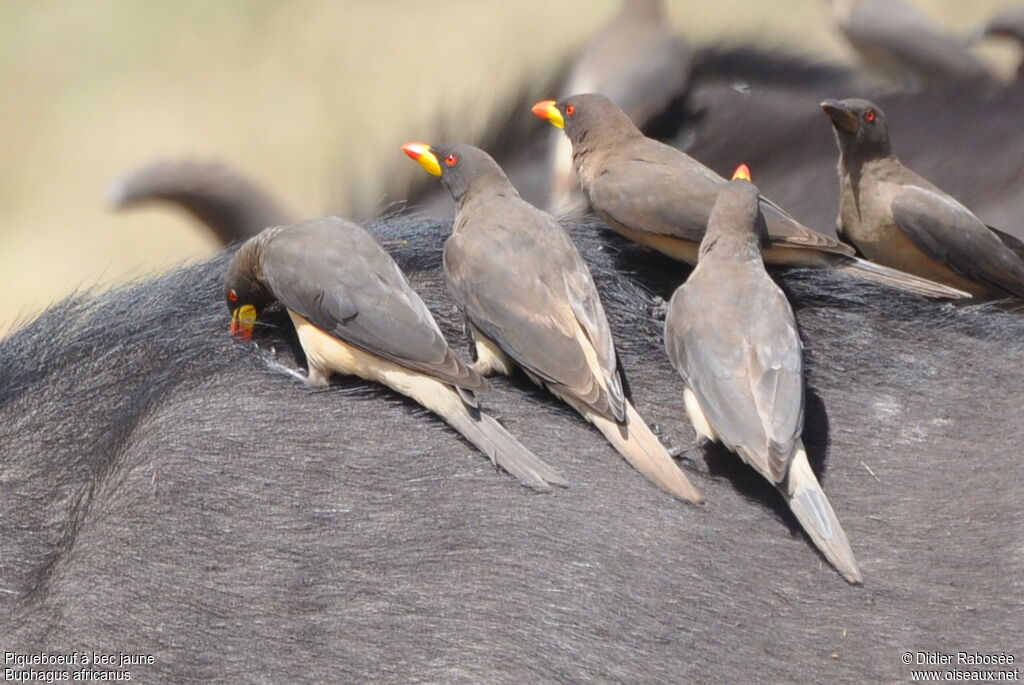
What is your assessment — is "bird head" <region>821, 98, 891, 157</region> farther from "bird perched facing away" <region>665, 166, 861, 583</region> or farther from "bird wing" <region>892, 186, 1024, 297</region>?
"bird perched facing away" <region>665, 166, 861, 583</region>

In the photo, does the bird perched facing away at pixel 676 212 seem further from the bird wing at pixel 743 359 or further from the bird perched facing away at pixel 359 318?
the bird perched facing away at pixel 359 318

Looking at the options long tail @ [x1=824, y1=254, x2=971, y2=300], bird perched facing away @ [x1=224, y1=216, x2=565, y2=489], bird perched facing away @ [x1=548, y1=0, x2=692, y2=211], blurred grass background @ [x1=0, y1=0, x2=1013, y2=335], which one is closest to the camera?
bird perched facing away @ [x1=224, y1=216, x2=565, y2=489]

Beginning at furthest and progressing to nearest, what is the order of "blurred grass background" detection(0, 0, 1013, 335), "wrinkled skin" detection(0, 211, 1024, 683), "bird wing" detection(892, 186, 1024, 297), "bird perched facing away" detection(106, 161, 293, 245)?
"blurred grass background" detection(0, 0, 1013, 335) → "bird perched facing away" detection(106, 161, 293, 245) → "bird wing" detection(892, 186, 1024, 297) → "wrinkled skin" detection(0, 211, 1024, 683)

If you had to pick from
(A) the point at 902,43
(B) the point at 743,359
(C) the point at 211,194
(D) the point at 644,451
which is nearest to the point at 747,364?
(B) the point at 743,359

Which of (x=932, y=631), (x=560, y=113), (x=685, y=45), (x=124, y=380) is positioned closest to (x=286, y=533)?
(x=124, y=380)

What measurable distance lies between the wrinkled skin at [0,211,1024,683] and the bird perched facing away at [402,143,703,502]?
5 centimetres

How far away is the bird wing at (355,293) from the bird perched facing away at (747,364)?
388 millimetres

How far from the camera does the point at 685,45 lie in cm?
443

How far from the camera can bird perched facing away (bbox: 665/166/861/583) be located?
2.56 meters

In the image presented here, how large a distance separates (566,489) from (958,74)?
279 cm

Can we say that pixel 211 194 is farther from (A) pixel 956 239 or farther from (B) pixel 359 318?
(A) pixel 956 239

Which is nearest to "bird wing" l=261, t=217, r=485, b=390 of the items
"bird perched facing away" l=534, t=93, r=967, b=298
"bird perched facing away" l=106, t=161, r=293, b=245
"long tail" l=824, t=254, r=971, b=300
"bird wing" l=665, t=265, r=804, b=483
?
"bird wing" l=665, t=265, r=804, b=483

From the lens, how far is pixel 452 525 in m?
2.53

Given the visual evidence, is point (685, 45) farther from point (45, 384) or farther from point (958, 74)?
point (45, 384)
